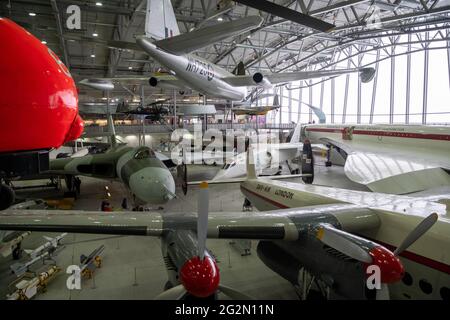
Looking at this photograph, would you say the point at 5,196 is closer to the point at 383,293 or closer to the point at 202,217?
the point at 202,217

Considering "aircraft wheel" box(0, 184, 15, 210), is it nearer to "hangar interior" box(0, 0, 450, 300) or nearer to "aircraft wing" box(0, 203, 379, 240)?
"hangar interior" box(0, 0, 450, 300)

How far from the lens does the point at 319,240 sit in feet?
14.0

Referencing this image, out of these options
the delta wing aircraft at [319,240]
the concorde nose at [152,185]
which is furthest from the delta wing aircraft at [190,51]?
the delta wing aircraft at [319,240]

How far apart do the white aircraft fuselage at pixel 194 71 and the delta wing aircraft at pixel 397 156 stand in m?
5.82

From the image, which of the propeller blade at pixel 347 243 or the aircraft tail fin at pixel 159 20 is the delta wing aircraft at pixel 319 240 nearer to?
the propeller blade at pixel 347 243

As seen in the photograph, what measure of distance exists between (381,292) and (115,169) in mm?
9897

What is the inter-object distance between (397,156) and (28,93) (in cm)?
1473

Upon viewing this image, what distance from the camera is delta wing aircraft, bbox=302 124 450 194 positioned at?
32.0 ft

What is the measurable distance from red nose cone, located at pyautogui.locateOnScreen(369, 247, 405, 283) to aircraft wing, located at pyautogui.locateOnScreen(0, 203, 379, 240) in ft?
4.75

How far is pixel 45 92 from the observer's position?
1550 mm

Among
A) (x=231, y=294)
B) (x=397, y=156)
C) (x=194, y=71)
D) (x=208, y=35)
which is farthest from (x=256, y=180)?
(x=397, y=156)

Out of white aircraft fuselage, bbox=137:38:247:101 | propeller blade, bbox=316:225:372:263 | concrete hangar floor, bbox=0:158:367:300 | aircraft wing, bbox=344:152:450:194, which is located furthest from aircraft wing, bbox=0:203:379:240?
aircraft wing, bbox=344:152:450:194

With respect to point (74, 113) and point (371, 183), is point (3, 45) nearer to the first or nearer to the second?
point (74, 113)

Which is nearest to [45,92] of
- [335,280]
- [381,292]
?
[381,292]
